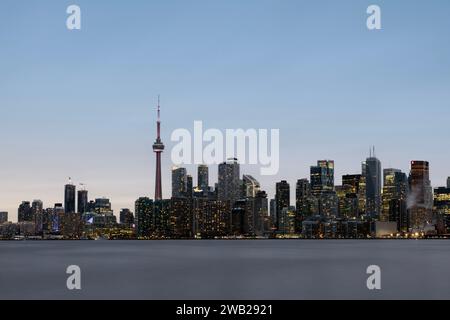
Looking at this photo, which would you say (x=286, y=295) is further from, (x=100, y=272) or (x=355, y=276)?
(x=100, y=272)

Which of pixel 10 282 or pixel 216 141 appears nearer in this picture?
pixel 216 141

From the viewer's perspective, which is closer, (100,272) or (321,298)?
(321,298)

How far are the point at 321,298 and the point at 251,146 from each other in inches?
1007

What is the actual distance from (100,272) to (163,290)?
3763 centimetres

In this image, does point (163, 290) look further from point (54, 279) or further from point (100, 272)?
point (100, 272)

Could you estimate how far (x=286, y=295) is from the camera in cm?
7462

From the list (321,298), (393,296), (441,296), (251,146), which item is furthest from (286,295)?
(251,146)

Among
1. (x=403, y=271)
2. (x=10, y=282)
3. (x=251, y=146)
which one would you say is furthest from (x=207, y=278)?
(x=251, y=146)

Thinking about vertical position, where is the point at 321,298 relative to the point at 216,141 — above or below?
below

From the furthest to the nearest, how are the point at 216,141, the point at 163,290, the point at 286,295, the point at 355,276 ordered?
the point at 355,276
the point at 163,290
the point at 286,295
the point at 216,141

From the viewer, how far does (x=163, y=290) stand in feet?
262
